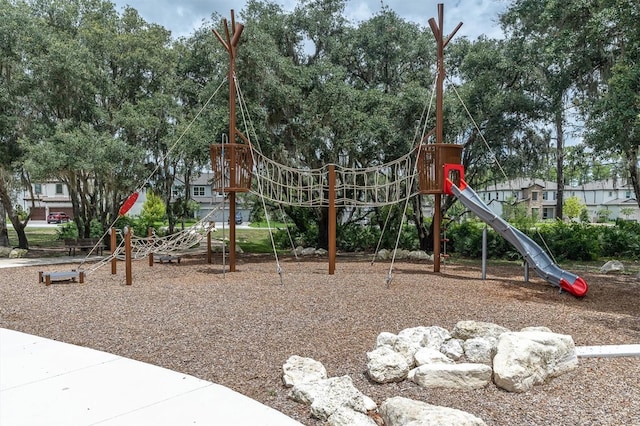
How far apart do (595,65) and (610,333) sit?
27.4ft

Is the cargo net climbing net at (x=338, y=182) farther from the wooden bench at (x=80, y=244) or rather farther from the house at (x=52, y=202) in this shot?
the house at (x=52, y=202)

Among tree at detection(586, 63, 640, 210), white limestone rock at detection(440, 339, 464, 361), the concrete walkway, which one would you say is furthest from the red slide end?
the concrete walkway

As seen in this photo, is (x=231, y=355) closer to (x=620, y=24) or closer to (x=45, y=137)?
(x=620, y=24)

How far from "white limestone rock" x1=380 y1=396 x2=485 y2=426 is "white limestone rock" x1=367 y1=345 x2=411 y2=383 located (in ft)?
1.89

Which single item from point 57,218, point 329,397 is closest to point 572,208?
point 329,397

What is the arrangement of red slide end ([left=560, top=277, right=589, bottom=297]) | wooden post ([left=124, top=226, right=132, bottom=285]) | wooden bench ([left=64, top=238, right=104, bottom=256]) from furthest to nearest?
1. wooden bench ([left=64, top=238, right=104, bottom=256])
2. wooden post ([left=124, top=226, right=132, bottom=285])
3. red slide end ([left=560, top=277, right=589, bottom=297])

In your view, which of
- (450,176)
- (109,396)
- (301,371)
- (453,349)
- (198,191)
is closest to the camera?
(109,396)

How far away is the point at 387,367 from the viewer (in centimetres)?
369

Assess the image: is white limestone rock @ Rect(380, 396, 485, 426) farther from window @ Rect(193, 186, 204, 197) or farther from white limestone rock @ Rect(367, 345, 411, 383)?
window @ Rect(193, 186, 204, 197)

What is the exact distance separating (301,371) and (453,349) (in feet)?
4.67

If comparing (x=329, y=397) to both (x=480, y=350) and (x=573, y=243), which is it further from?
(x=573, y=243)

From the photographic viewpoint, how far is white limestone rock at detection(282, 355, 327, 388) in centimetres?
358

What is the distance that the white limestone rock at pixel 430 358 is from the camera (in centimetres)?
387

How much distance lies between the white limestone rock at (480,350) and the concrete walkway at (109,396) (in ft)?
5.90
